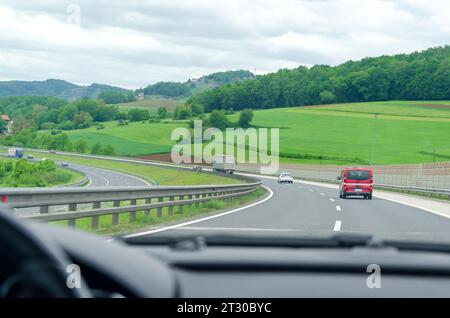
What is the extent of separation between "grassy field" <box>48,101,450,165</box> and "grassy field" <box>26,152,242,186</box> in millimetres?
9520

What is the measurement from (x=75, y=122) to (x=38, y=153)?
3027 centimetres

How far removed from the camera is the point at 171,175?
7738 centimetres

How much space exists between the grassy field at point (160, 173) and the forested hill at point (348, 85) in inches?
2335

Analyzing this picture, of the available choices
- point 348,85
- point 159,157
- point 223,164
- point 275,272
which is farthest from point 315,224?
point 348,85

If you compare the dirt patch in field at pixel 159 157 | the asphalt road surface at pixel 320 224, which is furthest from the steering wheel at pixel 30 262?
the dirt patch in field at pixel 159 157

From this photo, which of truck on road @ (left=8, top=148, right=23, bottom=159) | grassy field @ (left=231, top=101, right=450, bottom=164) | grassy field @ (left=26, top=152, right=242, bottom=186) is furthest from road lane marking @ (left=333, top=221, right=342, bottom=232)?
grassy field @ (left=231, top=101, right=450, bottom=164)

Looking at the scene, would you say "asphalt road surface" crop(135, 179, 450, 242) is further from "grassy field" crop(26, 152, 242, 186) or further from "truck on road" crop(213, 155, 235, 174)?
"truck on road" crop(213, 155, 235, 174)

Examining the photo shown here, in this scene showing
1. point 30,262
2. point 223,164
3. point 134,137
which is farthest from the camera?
point 134,137

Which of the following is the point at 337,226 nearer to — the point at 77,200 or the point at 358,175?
the point at 77,200

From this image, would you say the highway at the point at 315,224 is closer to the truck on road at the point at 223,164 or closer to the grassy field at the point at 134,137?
the truck on road at the point at 223,164

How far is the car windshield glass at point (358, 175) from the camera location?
125ft

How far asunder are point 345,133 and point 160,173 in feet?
134

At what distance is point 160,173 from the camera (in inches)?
3248

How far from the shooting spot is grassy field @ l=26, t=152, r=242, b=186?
211 feet
